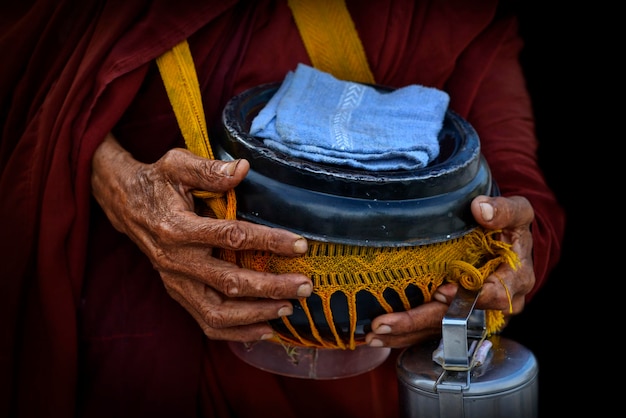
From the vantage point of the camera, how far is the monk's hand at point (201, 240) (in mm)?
1244

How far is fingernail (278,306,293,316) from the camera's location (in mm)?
1289

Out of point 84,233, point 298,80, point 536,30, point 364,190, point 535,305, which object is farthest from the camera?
point 535,305

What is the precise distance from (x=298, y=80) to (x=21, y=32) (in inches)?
23.3

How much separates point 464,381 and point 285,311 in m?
0.30

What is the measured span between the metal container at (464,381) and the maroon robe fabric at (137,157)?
43 centimetres

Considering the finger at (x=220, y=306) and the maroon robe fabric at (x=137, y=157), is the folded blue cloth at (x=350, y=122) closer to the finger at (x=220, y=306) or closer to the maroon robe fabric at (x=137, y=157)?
the maroon robe fabric at (x=137, y=157)

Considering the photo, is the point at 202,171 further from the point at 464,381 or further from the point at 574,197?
the point at 574,197

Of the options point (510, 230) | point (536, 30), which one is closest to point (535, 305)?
point (536, 30)

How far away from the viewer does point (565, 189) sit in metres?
2.32

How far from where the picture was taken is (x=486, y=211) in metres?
1.30

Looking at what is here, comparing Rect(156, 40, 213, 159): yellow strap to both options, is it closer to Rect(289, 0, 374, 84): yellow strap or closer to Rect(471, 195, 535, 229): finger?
Rect(289, 0, 374, 84): yellow strap

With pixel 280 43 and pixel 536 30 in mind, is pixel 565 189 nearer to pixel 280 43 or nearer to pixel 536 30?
pixel 536 30

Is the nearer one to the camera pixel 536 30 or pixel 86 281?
pixel 86 281

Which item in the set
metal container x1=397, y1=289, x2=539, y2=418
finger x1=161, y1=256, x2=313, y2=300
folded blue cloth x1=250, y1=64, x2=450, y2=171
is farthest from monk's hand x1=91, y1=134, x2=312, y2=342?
metal container x1=397, y1=289, x2=539, y2=418
